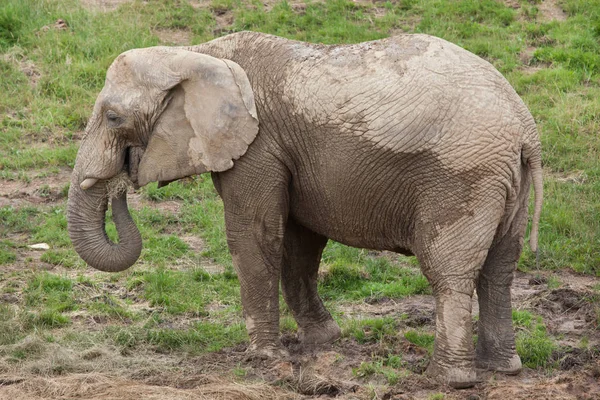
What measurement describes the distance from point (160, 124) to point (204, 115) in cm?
32

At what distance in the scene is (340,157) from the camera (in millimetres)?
7691

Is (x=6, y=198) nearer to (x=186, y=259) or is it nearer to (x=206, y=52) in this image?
(x=186, y=259)

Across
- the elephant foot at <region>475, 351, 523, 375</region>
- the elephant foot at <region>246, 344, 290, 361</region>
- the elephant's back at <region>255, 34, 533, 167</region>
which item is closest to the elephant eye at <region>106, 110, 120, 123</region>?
the elephant's back at <region>255, 34, 533, 167</region>

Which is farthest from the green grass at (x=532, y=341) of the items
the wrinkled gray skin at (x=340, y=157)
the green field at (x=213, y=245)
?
the wrinkled gray skin at (x=340, y=157)

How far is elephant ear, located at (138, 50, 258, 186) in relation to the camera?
7836 mm

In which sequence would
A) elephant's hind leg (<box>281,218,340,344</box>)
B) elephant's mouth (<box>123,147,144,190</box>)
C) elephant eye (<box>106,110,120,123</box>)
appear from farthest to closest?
elephant's hind leg (<box>281,218,340,344</box>) < elephant's mouth (<box>123,147,144,190</box>) < elephant eye (<box>106,110,120,123</box>)

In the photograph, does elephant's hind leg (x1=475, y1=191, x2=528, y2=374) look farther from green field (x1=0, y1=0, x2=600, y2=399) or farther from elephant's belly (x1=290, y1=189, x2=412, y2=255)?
elephant's belly (x1=290, y1=189, x2=412, y2=255)

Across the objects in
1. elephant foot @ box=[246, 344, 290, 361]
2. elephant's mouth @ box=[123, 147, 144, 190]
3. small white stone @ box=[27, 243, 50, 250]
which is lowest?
small white stone @ box=[27, 243, 50, 250]

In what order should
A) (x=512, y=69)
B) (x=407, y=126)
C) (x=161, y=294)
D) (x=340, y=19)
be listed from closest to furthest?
(x=407, y=126) < (x=161, y=294) < (x=512, y=69) < (x=340, y=19)

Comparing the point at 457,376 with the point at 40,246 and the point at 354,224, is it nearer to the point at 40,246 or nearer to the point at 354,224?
the point at 354,224

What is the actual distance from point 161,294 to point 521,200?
3.45m

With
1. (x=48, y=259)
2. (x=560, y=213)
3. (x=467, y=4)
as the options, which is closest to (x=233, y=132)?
(x=48, y=259)

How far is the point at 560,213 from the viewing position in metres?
11.0

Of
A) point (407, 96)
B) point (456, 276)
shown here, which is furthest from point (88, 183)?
point (456, 276)
